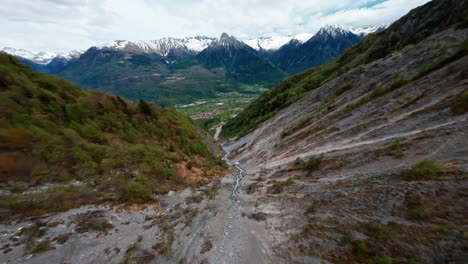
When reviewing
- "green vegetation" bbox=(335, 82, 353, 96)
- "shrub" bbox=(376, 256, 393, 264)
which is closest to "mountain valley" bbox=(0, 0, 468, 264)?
"shrub" bbox=(376, 256, 393, 264)

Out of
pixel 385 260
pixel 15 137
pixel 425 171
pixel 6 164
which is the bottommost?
pixel 385 260

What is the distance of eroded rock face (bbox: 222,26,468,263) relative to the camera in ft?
32.8

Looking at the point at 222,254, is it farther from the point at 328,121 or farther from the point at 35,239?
the point at 328,121

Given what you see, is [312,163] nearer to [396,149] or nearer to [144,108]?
[396,149]

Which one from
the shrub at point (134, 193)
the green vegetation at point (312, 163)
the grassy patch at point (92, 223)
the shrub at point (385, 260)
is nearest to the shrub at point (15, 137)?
the grassy patch at point (92, 223)

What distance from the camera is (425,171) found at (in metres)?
12.0

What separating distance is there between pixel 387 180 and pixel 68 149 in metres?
29.0

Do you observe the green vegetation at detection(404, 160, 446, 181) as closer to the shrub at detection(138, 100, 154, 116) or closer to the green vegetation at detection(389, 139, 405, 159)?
the green vegetation at detection(389, 139, 405, 159)

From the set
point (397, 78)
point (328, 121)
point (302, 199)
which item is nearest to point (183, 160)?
point (302, 199)

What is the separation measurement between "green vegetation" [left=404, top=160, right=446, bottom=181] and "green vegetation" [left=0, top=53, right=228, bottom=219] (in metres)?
23.1

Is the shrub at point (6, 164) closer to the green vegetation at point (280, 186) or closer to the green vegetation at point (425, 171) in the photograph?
the green vegetation at point (280, 186)

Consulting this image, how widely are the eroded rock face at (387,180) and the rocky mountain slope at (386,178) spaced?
0.21ft

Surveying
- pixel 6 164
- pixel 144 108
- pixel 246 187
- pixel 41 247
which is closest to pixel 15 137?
pixel 6 164

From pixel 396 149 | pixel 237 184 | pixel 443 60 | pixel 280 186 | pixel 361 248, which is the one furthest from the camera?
pixel 237 184
